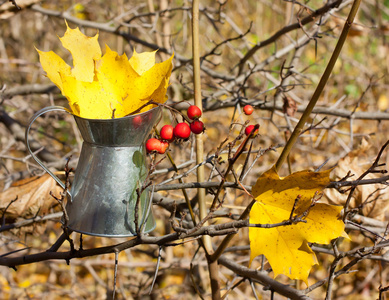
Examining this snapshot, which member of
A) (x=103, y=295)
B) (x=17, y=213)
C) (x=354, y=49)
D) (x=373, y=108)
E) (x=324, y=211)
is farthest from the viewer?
(x=354, y=49)

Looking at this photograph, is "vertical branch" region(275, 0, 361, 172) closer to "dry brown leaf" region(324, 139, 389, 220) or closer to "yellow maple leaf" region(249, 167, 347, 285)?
"yellow maple leaf" region(249, 167, 347, 285)

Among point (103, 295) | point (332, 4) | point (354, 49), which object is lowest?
point (103, 295)

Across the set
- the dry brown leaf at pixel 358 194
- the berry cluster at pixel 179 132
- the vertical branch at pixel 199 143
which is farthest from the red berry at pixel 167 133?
the dry brown leaf at pixel 358 194

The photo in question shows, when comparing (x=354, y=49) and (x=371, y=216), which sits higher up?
(x=354, y=49)

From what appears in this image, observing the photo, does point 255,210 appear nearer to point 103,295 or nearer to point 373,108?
point 103,295

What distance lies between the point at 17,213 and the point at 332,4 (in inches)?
48.6

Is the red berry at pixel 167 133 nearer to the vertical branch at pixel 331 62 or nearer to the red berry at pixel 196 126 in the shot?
the red berry at pixel 196 126

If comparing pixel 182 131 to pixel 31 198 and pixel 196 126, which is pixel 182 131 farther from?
pixel 31 198

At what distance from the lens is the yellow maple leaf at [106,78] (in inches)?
28.9

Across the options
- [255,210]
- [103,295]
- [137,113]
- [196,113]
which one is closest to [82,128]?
[137,113]

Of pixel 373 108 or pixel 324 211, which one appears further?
pixel 373 108

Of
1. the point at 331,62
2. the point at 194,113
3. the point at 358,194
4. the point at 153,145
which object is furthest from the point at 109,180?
the point at 358,194

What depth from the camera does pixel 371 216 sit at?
122 cm

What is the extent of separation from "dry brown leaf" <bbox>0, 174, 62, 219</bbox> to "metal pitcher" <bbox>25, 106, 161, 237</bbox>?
0.46 meters
